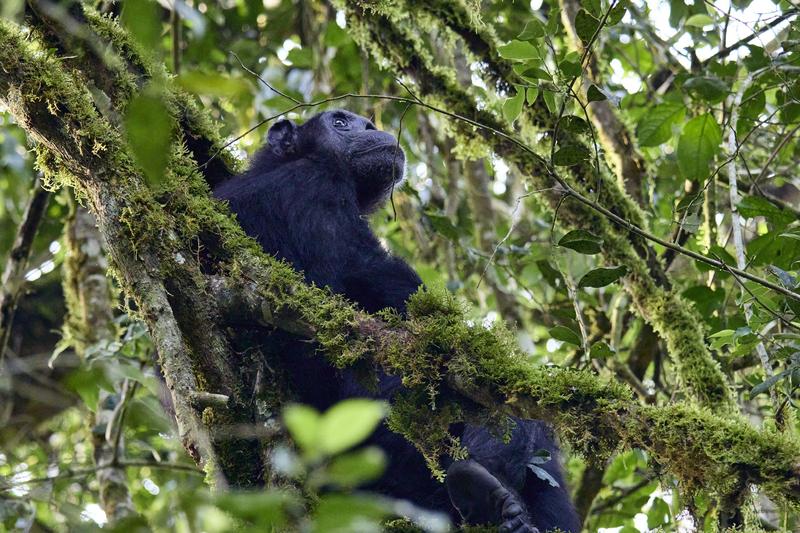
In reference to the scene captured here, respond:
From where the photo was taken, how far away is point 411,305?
3.80 m

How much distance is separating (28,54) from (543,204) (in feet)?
11.6

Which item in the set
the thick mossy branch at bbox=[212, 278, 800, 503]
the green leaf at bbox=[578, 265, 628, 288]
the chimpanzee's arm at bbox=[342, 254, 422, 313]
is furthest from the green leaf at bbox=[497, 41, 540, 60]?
the chimpanzee's arm at bbox=[342, 254, 422, 313]

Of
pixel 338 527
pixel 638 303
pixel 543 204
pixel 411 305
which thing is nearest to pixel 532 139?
pixel 543 204

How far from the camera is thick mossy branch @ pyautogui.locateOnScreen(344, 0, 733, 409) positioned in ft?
17.4

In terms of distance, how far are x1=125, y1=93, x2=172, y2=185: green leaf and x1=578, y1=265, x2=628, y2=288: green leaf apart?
10.3 ft

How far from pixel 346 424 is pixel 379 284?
3731 mm

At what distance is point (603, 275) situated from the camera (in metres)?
4.07

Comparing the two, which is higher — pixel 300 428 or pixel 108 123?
pixel 108 123

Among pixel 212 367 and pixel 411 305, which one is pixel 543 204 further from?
pixel 212 367

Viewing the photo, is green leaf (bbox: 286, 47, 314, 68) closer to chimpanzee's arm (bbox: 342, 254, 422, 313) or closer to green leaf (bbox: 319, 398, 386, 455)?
chimpanzee's arm (bbox: 342, 254, 422, 313)

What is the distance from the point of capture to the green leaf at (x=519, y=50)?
3.93m

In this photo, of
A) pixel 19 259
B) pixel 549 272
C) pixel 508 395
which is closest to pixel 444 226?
pixel 549 272

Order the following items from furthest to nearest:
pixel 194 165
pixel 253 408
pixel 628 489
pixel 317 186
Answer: pixel 628 489
pixel 317 186
pixel 194 165
pixel 253 408

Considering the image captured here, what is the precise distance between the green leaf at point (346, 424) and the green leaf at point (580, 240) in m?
2.92
